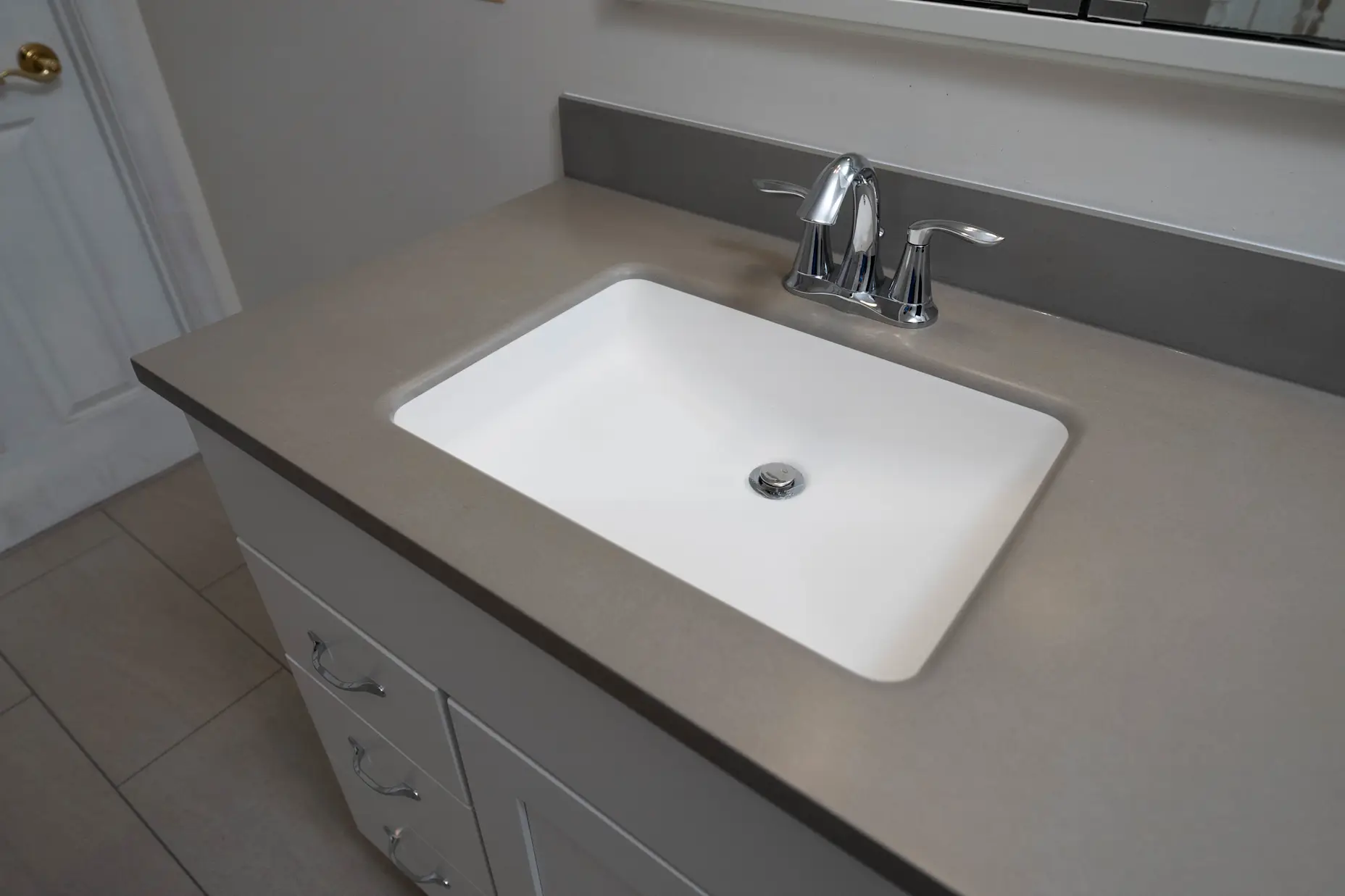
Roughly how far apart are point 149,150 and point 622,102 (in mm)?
1319

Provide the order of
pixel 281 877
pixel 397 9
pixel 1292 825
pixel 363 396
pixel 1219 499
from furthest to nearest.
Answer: pixel 281 877 → pixel 397 9 → pixel 363 396 → pixel 1219 499 → pixel 1292 825

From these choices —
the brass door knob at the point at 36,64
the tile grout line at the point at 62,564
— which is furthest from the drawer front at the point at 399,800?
the brass door knob at the point at 36,64

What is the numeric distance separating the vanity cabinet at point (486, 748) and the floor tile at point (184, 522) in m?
0.93

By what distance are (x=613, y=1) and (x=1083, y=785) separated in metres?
0.94

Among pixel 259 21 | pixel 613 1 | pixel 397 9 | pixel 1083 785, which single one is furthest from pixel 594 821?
pixel 259 21

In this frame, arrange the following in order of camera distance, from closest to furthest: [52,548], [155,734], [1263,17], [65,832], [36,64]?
[1263,17] < [65,832] < [155,734] < [36,64] < [52,548]

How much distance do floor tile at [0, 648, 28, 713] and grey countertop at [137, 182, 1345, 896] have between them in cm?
119

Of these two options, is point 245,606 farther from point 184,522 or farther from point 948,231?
point 948,231

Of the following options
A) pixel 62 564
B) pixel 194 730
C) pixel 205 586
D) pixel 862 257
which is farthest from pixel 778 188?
pixel 62 564

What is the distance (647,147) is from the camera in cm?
104

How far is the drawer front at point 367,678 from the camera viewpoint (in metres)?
0.81

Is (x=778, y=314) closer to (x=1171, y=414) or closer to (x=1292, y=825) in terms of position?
(x=1171, y=414)

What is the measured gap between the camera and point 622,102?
1.04 m

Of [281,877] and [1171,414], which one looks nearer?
[1171,414]
